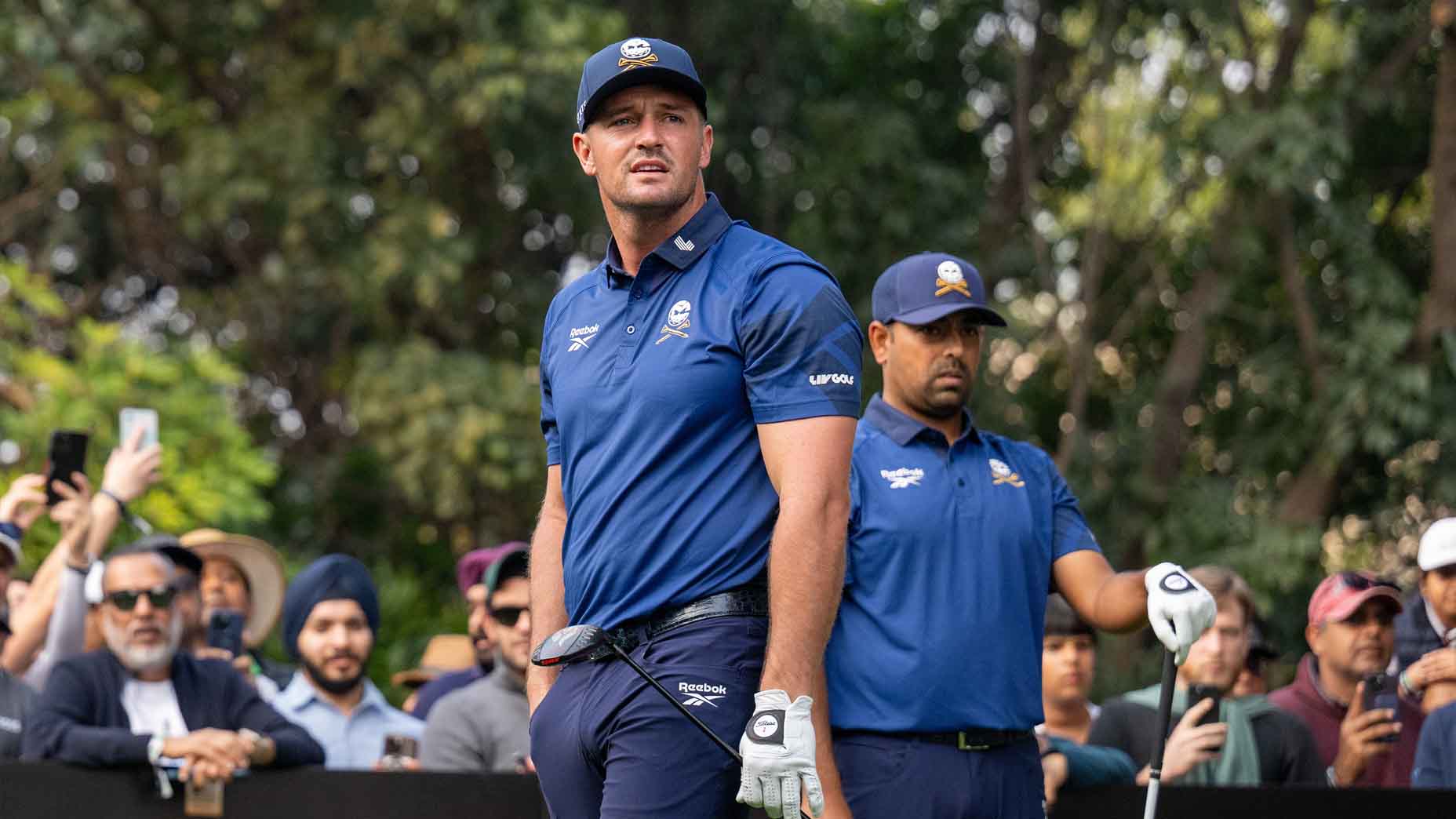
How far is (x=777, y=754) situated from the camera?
10.5 ft

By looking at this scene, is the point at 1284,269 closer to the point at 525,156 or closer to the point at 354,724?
the point at 525,156

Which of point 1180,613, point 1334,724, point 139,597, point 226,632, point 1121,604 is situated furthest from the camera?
point 226,632

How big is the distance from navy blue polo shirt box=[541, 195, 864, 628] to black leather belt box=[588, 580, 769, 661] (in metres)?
0.02

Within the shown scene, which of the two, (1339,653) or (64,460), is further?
(64,460)

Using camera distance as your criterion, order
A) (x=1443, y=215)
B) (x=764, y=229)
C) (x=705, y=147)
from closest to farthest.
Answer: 1. (x=705, y=147)
2. (x=1443, y=215)
3. (x=764, y=229)

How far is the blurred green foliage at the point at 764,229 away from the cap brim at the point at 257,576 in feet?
12.2

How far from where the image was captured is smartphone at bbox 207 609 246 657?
24.7 ft

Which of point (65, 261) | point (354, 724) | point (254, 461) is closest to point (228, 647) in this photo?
point (354, 724)

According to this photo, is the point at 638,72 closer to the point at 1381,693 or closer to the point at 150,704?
the point at 150,704

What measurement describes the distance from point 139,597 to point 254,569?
2.31m

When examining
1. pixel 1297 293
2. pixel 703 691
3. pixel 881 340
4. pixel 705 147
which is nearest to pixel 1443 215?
pixel 1297 293

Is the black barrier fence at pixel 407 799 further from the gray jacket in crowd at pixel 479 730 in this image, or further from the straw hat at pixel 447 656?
the straw hat at pixel 447 656

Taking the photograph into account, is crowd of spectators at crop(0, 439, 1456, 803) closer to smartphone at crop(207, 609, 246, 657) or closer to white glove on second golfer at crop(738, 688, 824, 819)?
A: smartphone at crop(207, 609, 246, 657)

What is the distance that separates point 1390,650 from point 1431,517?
8564 mm
